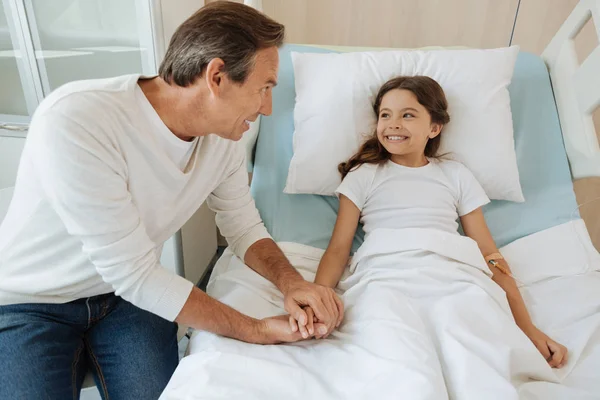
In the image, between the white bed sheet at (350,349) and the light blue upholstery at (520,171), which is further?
the light blue upholstery at (520,171)

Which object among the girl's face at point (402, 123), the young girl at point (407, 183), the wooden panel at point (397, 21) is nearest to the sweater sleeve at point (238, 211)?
the young girl at point (407, 183)

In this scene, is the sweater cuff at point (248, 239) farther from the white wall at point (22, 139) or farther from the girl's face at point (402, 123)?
the white wall at point (22, 139)

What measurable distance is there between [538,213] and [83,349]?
A: 1364mm

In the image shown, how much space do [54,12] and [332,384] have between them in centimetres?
175

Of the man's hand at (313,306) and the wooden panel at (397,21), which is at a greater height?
the wooden panel at (397,21)

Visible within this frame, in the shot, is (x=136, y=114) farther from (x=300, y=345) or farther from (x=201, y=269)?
(x=201, y=269)

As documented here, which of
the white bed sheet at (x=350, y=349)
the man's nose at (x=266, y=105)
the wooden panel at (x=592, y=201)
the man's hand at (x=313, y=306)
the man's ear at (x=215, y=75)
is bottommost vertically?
the wooden panel at (x=592, y=201)

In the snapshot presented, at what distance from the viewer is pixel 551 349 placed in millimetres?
1181

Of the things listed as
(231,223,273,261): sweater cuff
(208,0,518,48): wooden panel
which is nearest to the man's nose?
(231,223,273,261): sweater cuff

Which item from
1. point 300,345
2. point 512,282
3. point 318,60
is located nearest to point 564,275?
point 512,282

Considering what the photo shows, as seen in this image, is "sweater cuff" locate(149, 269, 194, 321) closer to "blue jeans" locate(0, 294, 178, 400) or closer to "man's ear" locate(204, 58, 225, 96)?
"blue jeans" locate(0, 294, 178, 400)

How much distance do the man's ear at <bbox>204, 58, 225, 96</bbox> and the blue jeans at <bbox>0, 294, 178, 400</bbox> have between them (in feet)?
1.94

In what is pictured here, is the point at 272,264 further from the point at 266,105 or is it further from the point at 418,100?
the point at 418,100

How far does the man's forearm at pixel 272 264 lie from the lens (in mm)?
1251
